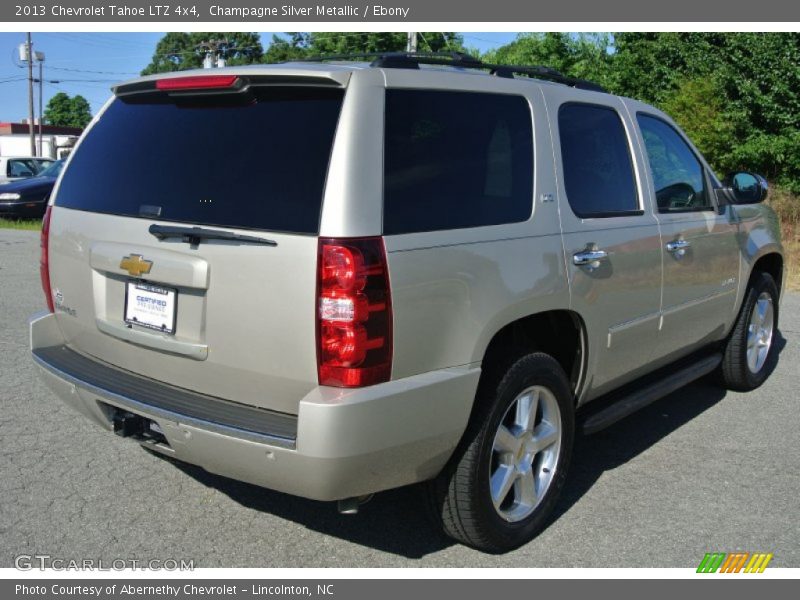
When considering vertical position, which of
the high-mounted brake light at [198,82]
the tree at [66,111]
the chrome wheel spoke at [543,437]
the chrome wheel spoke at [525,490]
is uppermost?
the tree at [66,111]

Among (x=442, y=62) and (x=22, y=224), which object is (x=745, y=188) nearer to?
(x=442, y=62)

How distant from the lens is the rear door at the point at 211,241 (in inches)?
108

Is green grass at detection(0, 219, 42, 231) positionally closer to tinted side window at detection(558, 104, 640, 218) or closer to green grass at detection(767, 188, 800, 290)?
green grass at detection(767, 188, 800, 290)

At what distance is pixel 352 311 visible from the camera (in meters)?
2.64

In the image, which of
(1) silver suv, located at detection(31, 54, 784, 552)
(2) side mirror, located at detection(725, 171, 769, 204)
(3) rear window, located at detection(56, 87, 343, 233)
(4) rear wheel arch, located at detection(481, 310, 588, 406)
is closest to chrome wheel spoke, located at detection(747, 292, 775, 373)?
(2) side mirror, located at detection(725, 171, 769, 204)

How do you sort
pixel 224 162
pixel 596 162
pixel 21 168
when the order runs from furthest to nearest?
pixel 21 168, pixel 596 162, pixel 224 162

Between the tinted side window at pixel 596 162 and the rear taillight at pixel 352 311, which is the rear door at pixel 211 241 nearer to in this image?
the rear taillight at pixel 352 311

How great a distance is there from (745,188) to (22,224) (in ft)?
52.0

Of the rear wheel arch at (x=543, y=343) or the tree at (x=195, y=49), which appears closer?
the rear wheel arch at (x=543, y=343)

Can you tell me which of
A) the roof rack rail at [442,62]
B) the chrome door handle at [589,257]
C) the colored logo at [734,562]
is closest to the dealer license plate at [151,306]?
the roof rack rail at [442,62]

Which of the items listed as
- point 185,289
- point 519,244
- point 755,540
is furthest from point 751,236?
point 185,289

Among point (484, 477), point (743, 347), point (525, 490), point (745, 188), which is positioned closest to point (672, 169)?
point (745, 188)

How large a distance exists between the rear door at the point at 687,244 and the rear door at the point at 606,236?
189 millimetres
